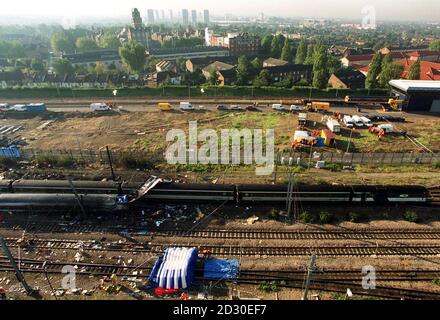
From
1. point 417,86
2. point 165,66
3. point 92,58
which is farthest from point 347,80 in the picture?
point 92,58

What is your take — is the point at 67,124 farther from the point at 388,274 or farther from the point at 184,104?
the point at 388,274

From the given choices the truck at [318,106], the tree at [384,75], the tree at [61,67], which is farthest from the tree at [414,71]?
the tree at [61,67]

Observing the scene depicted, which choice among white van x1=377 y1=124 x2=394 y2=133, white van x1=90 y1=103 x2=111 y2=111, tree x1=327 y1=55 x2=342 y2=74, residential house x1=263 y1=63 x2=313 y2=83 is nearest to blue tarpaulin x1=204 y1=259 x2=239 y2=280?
white van x1=377 y1=124 x2=394 y2=133

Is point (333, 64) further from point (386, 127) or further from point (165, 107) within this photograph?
point (165, 107)

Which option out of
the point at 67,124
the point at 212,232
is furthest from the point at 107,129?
the point at 212,232

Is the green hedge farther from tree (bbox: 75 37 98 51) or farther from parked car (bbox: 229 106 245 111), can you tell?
tree (bbox: 75 37 98 51)

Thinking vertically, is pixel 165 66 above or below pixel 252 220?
above
